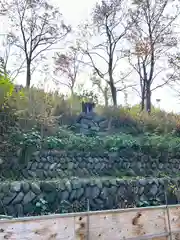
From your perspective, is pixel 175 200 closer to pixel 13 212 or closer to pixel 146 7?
pixel 13 212

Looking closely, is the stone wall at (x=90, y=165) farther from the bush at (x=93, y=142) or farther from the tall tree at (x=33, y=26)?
the tall tree at (x=33, y=26)

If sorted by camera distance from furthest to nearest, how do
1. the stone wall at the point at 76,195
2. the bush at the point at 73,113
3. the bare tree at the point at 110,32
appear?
the bare tree at the point at 110,32
the bush at the point at 73,113
the stone wall at the point at 76,195

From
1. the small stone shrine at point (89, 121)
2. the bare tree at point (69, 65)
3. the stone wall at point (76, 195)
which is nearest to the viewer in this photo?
the stone wall at point (76, 195)

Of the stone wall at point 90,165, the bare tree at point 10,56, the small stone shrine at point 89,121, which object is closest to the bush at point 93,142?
the stone wall at point 90,165

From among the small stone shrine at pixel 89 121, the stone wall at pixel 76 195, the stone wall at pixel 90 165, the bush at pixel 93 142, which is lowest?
the stone wall at pixel 76 195

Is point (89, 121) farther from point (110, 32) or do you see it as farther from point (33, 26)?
point (33, 26)

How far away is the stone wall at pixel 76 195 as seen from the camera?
4652 mm

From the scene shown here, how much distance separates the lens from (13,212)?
4621 mm

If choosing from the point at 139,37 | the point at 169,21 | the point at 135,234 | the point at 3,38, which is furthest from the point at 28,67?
the point at 135,234

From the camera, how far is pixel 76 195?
5203 millimetres

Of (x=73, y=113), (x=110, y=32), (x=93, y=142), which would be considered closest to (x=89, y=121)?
(x=73, y=113)

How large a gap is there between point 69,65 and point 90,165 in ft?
27.9

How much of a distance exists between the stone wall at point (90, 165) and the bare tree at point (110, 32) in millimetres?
4107

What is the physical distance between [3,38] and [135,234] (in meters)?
11.5
